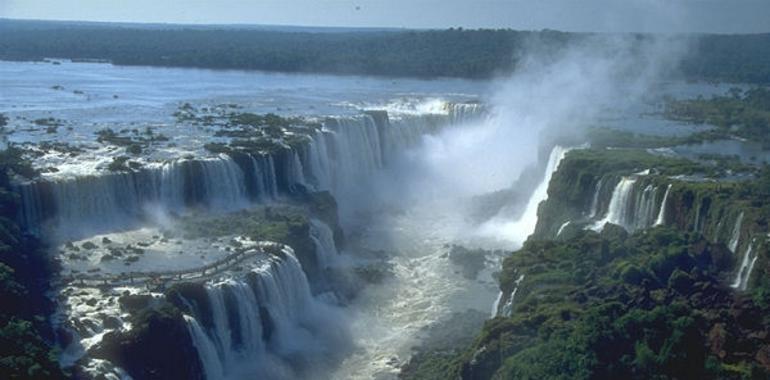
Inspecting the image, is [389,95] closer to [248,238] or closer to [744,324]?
[248,238]

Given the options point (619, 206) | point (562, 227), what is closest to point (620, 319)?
point (619, 206)

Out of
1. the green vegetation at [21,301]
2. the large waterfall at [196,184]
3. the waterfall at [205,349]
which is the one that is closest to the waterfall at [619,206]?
the large waterfall at [196,184]

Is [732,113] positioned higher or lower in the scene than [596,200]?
higher

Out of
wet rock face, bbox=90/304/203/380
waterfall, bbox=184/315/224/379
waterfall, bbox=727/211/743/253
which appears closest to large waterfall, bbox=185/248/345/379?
waterfall, bbox=184/315/224/379

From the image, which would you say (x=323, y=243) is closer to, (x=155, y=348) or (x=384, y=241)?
(x=384, y=241)

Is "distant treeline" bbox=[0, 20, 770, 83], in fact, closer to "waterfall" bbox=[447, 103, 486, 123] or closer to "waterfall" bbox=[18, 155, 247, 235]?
"waterfall" bbox=[447, 103, 486, 123]

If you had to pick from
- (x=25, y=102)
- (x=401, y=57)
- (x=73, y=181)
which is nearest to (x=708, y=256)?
(x=73, y=181)
